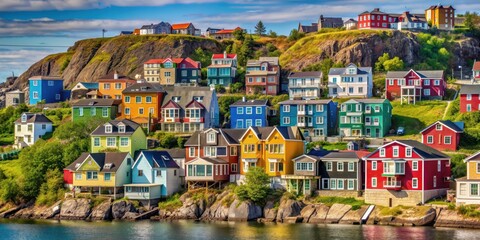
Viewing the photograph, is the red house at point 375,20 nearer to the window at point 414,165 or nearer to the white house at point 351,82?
the white house at point 351,82

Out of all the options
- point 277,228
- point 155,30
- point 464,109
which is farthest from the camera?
point 155,30

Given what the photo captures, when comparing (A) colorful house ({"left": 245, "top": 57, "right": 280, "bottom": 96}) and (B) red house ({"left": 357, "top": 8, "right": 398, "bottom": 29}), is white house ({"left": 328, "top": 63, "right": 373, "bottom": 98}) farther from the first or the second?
(B) red house ({"left": 357, "top": 8, "right": 398, "bottom": 29})

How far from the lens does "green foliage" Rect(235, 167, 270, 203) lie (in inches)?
3258

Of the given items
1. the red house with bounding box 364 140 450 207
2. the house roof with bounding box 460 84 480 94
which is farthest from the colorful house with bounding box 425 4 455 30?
the red house with bounding box 364 140 450 207

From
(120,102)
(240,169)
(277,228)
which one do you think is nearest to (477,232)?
(277,228)

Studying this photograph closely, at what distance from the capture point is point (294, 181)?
85375 millimetres

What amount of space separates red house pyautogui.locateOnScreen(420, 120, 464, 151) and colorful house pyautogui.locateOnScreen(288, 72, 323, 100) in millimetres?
27737

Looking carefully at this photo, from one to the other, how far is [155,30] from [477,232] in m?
101

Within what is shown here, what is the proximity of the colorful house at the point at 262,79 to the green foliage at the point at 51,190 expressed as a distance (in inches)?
1543

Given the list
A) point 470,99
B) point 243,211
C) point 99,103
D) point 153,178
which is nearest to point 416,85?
point 470,99

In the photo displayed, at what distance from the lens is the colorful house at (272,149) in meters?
87.0

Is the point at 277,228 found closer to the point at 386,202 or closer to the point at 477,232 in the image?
the point at 386,202

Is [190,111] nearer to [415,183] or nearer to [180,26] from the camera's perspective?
[415,183]

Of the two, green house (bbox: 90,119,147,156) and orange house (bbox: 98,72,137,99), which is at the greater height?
orange house (bbox: 98,72,137,99)
